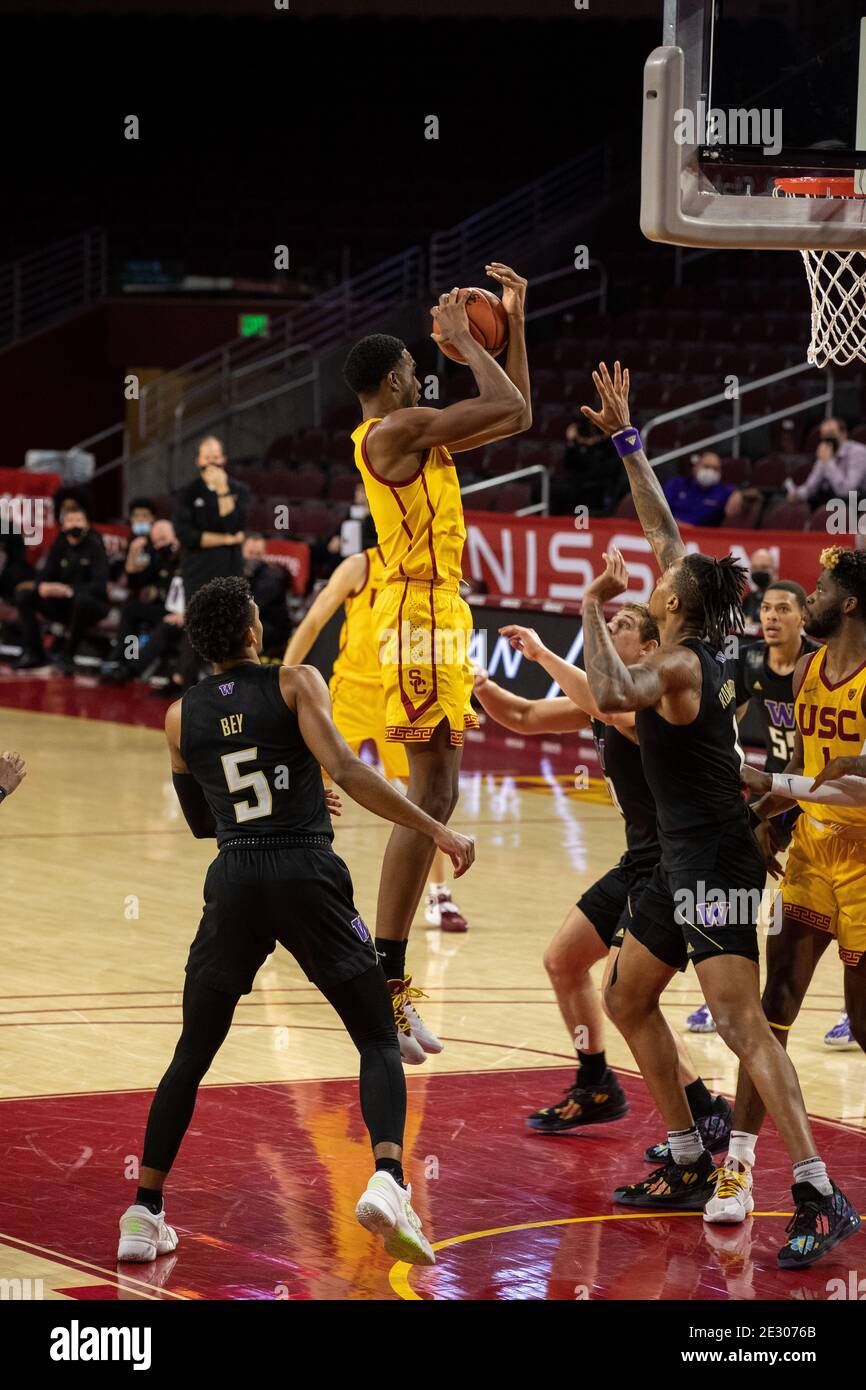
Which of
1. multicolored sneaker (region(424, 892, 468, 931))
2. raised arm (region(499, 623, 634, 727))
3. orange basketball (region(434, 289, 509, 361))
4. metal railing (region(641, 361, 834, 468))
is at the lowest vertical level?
multicolored sneaker (region(424, 892, 468, 931))

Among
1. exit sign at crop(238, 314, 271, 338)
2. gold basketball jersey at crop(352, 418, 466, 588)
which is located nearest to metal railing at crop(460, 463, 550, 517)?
exit sign at crop(238, 314, 271, 338)

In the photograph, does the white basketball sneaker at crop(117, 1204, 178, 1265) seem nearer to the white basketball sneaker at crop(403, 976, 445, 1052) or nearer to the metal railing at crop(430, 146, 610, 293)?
the white basketball sneaker at crop(403, 976, 445, 1052)

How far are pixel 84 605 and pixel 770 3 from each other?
1209 cm

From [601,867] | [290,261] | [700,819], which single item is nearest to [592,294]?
[290,261]

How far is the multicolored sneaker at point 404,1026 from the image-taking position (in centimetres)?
679

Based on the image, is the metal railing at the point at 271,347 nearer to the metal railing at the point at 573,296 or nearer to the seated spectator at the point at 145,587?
the metal railing at the point at 573,296

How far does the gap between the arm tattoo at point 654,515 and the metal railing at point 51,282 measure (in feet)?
67.8

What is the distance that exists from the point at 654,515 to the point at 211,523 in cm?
888

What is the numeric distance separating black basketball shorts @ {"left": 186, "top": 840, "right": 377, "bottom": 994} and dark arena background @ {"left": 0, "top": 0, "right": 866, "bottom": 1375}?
7 cm

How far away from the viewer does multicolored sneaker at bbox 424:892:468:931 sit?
986 centimetres

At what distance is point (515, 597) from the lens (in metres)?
17.0

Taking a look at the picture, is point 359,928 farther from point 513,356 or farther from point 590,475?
point 590,475

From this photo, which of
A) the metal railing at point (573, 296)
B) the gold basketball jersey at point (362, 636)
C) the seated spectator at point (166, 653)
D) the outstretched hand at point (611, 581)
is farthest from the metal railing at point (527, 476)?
the outstretched hand at point (611, 581)

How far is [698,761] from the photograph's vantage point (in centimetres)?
582
